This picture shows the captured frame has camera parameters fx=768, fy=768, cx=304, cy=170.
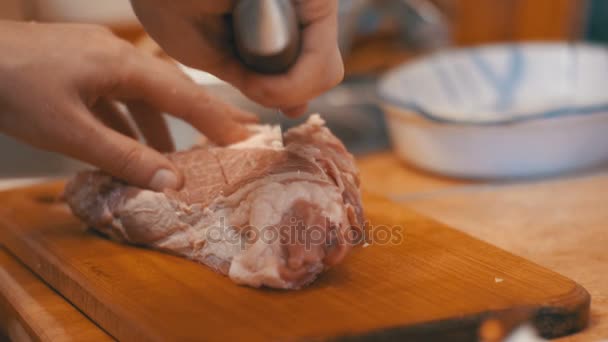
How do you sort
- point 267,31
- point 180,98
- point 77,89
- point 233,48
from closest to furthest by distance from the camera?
point 267,31
point 233,48
point 77,89
point 180,98

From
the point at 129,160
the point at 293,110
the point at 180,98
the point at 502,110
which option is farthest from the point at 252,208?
the point at 502,110

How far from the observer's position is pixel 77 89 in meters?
1.34

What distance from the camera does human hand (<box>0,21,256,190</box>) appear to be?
1301 millimetres

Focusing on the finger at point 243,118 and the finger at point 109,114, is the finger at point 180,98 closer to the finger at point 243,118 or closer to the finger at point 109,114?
the finger at point 243,118

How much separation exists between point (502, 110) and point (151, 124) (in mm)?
966

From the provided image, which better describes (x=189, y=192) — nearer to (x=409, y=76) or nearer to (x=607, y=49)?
(x=409, y=76)

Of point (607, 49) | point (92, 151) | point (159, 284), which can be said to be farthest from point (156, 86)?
point (607, 49)

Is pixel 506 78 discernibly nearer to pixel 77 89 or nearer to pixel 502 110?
pixel 502 110

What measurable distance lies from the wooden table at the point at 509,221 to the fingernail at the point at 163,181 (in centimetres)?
25

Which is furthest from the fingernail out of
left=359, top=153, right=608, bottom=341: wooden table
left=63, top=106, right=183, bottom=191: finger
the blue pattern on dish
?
the blue pattern on dish

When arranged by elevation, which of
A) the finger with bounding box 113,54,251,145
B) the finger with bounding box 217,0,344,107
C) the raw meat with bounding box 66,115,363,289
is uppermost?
the finger with bounding box 217,0,344,107

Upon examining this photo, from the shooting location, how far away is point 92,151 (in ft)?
4.39

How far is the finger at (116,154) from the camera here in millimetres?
1326

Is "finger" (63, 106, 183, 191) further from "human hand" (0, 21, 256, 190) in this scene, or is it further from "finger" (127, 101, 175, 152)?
"finger" (127, 101, 175, 152)
